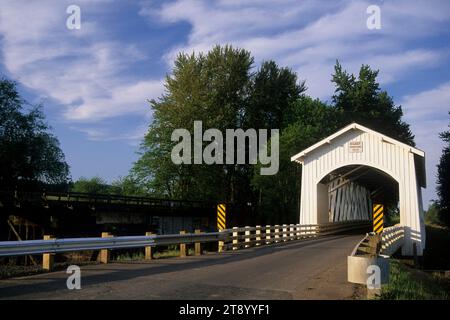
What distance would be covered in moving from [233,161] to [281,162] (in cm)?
830

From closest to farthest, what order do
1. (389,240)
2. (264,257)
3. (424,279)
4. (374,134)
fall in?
1. (424,279)
2. (264,257)
3. (389,240)
4. (374,134)

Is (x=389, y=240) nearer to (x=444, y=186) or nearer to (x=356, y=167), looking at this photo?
(x=356, y=167)

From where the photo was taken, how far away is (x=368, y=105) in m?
53.1

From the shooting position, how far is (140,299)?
6.94m

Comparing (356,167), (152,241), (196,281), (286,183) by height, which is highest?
(356,167)

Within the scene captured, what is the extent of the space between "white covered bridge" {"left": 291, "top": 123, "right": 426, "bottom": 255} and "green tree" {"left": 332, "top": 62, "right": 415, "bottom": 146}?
2004 centimetres

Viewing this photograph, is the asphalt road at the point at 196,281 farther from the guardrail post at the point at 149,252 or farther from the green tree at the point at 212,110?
the green tree at the point at 212,110

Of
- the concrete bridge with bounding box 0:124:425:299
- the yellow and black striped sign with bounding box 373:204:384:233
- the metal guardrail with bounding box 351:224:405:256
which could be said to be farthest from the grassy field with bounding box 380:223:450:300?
the yellow and black striped sign with bounding box 373:204:384:233

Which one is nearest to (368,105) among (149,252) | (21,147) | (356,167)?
(356,167)

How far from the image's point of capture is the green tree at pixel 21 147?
3753 cm

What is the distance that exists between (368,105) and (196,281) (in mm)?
47777

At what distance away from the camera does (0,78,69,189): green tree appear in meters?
37.5

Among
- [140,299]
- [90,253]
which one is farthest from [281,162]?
[140,299]
